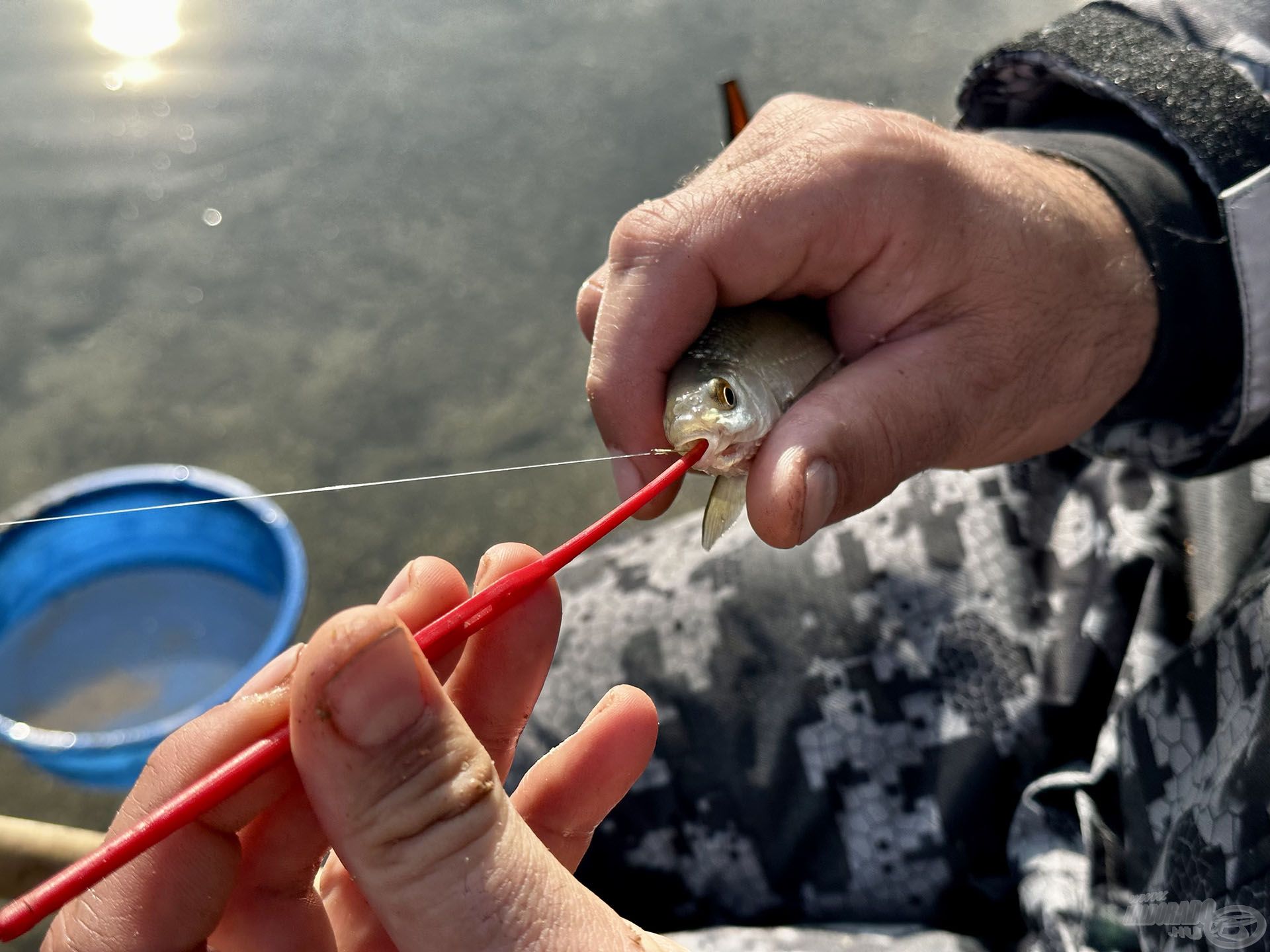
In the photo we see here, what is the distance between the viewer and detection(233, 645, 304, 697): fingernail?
1.39 metres

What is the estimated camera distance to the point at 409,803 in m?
1.12

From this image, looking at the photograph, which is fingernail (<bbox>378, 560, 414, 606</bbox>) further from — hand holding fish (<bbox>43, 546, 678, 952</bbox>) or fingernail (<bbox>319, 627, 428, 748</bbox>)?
fingernail (<bbox>319, 627, 428, 748</bbox>)

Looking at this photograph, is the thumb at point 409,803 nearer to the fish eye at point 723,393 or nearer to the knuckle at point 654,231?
the fish eye at point 723,393

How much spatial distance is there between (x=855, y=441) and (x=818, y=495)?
0.45 feet

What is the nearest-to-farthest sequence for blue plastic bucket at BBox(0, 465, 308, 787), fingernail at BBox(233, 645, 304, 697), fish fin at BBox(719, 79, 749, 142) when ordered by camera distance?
fingernail at BBox(233, 645, 304, 697), fish fin at BBox(719, 79, 749, 142), blue plastic bucket at BBox(0, 465, 308, 787)

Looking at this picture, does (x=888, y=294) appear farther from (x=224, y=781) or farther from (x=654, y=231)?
(x=224, y=781)

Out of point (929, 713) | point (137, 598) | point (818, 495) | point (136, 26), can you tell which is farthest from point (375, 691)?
point (136, 26)

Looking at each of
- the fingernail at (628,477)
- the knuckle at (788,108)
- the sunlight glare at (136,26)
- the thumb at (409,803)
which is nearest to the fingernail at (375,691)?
the thumb at (409,803)

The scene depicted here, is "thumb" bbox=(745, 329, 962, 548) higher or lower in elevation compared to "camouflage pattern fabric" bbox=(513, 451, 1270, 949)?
higher

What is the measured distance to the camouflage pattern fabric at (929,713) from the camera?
1.82 metres

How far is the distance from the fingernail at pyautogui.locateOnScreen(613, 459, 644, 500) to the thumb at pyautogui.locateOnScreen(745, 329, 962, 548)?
30cm

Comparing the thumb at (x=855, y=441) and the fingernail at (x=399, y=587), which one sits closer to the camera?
the fingernail at (x=399, y=587)

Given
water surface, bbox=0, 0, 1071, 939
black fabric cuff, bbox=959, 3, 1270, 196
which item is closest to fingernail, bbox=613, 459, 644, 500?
black fabric cuff, bbox=959, 3, 1270, 196

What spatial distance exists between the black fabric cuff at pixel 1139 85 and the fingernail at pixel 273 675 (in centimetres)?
198
